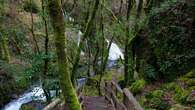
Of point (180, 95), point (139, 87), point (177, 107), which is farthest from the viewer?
point (139, 87)

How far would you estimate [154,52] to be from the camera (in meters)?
14.6

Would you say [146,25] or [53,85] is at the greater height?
[146,25]

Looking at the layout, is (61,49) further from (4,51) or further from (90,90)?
(4,51)

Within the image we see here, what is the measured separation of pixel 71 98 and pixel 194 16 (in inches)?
256

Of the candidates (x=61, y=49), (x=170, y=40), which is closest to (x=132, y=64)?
(x=170, y=40)

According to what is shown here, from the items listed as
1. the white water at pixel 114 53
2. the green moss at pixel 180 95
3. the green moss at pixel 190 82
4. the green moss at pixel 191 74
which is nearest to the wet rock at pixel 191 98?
the green moss at pixel 180 95

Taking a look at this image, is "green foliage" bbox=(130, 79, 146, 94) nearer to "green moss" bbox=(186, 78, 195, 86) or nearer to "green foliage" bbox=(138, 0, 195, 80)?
"green foliage" bbox=(138, 0, 195, 80)

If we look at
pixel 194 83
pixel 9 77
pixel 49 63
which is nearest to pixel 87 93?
pixel 9 77

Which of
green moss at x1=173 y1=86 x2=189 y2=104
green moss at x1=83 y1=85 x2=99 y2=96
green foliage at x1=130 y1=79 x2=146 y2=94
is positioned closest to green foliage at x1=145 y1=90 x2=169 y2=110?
green moss at x1=173 y1=86 x2=189 y2=104

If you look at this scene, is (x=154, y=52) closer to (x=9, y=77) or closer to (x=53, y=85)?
(x=53, y=85)

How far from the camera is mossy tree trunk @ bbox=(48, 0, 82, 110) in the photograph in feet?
23.5

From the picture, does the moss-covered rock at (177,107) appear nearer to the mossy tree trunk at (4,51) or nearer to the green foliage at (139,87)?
the green foliage at (139,87)

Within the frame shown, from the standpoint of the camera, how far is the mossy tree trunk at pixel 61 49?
7148 mm

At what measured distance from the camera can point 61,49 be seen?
24.2 ft
